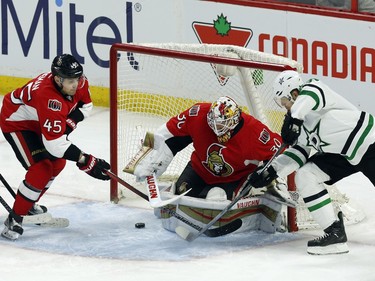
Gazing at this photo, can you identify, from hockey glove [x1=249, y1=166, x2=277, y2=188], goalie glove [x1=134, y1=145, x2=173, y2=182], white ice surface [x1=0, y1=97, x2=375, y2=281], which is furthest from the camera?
goalie glove [x1=134, y1=145, x2=173, y2=182]

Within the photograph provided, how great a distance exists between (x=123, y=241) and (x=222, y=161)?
64cm

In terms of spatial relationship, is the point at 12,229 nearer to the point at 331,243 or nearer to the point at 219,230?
the point at 219,230

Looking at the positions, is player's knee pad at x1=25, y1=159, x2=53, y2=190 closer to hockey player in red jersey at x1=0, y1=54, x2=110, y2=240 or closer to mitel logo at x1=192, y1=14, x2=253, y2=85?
hockey player in red jersey at x1=0, y1=54, x2=110, y2=240

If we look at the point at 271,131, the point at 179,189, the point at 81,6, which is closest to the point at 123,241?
the point at 179,189

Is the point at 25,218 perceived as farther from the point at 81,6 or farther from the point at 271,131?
the point at 81,6

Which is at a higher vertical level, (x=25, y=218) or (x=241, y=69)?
(x=241, y=69)

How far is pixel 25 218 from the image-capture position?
302 inches

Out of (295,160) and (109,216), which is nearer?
(295,160)

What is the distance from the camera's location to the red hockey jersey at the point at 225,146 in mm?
7527

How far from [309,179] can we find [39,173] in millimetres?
1368

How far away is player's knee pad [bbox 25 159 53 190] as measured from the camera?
7.57 metres

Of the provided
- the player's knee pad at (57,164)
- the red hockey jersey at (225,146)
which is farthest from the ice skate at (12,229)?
the red hockey jersey at (225,146)

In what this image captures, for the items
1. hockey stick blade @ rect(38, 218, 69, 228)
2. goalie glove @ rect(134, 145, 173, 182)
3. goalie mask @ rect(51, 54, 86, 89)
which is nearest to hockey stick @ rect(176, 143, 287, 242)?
goalie glove @ rect(134, 145, 173, 182)

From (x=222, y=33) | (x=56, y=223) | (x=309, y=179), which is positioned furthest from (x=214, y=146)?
(x=222, y=33)
